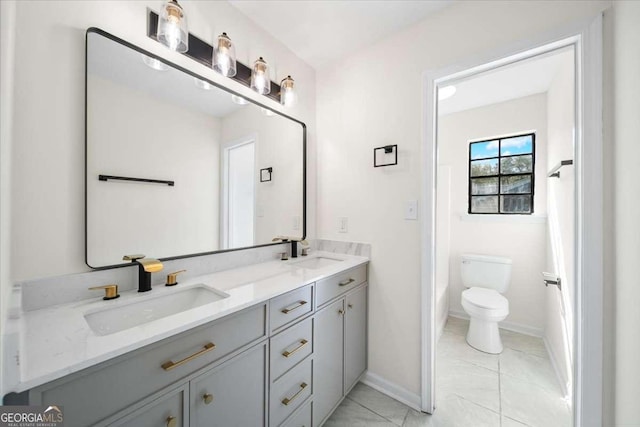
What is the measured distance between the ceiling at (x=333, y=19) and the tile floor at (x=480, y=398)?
248cm

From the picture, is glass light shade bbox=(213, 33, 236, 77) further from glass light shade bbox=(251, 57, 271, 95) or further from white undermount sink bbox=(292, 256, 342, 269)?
white undermount sink bbox=(292, 256, 342, 269)

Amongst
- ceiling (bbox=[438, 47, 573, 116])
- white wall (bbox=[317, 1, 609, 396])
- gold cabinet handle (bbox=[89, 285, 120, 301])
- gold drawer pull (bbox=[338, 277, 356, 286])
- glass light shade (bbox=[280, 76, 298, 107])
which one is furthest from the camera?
ceiling (bbox=[438, 47, 573, 116])

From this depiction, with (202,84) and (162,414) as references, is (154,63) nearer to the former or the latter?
(202,84)

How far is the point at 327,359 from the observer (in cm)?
139

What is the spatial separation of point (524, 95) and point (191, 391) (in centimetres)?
344

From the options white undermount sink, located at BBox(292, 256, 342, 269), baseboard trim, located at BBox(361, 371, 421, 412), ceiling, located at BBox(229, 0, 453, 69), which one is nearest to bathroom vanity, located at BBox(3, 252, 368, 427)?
white undermount sink, located at BBox(292, 256, 342, 269)

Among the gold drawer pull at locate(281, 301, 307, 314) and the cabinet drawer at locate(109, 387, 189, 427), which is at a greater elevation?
the gold drawer pull at locate(281, 301, 307, 314)

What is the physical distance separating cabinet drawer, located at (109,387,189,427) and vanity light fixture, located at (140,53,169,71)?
134 cm

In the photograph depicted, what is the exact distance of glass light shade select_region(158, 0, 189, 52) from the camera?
3.49 feet

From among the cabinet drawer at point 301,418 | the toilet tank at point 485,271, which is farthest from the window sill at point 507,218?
the cabinet drawer at point 301,418

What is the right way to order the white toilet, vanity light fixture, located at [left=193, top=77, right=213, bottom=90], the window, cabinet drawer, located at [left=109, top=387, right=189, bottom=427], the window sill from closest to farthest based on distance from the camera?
cabinet drawer, located at [left=109, top=387, right=189, bottom=427]
vanity light fixture, located at [left=193, top=77, right=213, bottom=90]
the white toilet
the window sill
the window

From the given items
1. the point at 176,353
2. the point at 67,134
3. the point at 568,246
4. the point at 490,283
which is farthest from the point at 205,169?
the point at 490,283

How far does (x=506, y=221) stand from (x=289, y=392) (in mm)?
2658

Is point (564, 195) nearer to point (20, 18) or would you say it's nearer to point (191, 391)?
point (191, 391)
